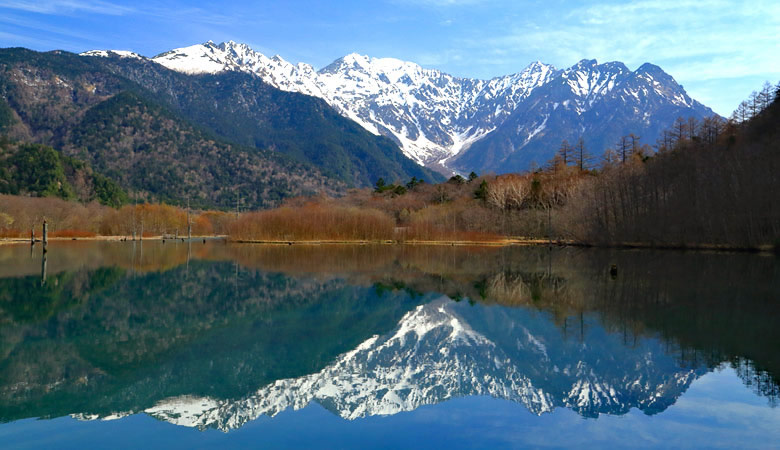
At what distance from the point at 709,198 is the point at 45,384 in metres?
56.4

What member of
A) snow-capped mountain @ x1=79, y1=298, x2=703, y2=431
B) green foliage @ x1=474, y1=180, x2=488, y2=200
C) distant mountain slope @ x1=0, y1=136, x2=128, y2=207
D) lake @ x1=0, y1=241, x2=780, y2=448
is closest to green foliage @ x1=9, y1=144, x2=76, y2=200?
distant mountain slope @ x1=0, y1=136, x2=128, y2=207

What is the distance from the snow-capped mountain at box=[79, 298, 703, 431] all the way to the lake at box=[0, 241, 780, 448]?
47 mm

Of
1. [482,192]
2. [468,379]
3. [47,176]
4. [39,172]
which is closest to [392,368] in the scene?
[468,379]

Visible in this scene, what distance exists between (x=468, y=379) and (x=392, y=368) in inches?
65.9

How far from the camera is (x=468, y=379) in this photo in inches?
434

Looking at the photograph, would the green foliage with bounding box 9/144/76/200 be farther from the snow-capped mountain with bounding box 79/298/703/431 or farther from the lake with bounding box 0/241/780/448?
the snow-capped mountain with bounding box 79/298/703/431

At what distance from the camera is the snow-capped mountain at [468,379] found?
9180 millimetres

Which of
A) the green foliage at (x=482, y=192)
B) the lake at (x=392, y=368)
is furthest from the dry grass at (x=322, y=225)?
the lake at (x=392, y=368)

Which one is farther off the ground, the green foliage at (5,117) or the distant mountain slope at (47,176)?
the green foliage at (5,117)

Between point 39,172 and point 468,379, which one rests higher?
point 39,172

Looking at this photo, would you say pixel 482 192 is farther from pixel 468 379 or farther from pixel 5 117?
pixel 5 117

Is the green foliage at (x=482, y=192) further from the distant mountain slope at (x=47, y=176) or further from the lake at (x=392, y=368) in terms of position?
the distant mountain slope at (x=47, y=176)

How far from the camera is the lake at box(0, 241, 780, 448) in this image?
321 inches

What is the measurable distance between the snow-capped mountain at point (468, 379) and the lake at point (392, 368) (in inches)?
1.9
